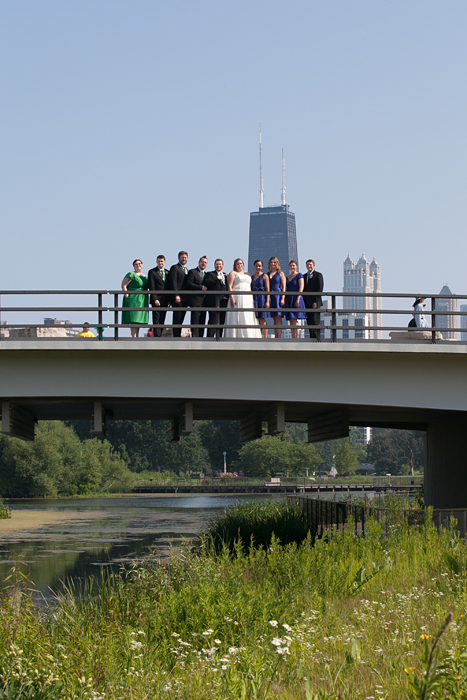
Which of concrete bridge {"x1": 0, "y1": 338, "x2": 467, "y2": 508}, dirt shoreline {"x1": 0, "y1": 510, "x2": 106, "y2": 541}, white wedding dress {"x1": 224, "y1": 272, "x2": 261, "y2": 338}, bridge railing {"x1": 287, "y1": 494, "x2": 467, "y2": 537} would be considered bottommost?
dirt shoreline {"x1": 0, "y1": 510, "x2": 106, "y2": 541}

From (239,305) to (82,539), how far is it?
2088cm

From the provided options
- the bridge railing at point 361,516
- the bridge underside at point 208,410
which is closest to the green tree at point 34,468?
the bridge railing at point 361,516

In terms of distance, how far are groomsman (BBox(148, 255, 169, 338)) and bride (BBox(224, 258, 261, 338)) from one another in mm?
1534

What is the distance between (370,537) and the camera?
1421 cm

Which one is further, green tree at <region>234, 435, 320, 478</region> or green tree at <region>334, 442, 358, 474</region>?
green tree at <region>334, 442, 358, 474</region>

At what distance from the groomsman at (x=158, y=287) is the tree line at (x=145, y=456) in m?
33.0

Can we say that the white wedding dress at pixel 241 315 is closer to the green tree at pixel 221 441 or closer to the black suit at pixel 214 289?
the black suit at pixel 214 289

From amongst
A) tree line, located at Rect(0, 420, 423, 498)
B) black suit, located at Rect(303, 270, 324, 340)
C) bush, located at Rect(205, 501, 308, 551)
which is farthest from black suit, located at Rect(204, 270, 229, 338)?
tree line, located at Rect(0, 420, 423, 498)

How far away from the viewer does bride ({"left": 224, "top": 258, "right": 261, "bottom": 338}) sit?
1864 centimetres

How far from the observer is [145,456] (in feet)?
410

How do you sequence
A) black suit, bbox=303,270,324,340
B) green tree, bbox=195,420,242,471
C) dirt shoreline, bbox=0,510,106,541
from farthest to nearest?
green tree, bbox=195,420,242,471, dirt shoreline, bbox=0,510,106,541, black suit, bbox=303,270,324,340

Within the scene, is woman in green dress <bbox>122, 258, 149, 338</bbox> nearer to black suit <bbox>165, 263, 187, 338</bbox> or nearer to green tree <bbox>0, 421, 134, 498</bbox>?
black suit <bbox>165, 263, 187, 338</bbox>

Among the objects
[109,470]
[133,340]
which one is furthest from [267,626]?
[109,470]

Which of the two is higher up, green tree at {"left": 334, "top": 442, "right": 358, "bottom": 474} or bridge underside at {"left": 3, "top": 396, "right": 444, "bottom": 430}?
bridge underside at {"left": 3, "top": 396, "right": 444, "bottom": 430}
